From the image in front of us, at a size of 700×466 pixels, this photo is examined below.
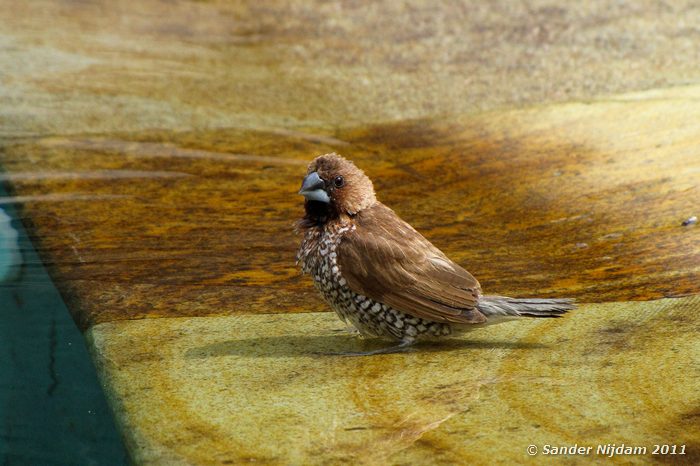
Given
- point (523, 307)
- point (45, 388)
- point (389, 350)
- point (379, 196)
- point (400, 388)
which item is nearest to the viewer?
point (400, 388)

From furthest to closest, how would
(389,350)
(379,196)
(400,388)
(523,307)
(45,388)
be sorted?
(379,196) → (389,350) → (523,307) → (45,388) → (400,388)

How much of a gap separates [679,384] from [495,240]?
1.80 metres

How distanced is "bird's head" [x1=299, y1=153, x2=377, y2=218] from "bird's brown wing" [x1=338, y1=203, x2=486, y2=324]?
0.12 metres

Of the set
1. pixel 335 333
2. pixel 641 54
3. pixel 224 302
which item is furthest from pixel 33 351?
pixel 641 54

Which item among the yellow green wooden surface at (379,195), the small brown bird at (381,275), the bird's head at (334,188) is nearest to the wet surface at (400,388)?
the yellow green wooden surface at (379,195)

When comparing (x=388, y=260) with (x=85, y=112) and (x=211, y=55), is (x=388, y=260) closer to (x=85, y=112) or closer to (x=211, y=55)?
(x=85, y=112)

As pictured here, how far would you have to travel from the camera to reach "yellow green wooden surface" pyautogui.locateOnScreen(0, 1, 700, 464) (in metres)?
3.75

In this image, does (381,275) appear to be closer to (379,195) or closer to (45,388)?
(45,388)

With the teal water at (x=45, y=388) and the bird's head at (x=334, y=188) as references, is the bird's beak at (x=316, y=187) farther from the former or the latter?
the teal water at (x=45, y=388)

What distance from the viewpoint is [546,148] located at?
6.64 meters

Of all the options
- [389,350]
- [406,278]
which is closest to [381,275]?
[406,278]

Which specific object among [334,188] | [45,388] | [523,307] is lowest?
[45,388]

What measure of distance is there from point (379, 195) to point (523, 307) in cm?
208

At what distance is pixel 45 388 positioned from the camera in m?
4.09
